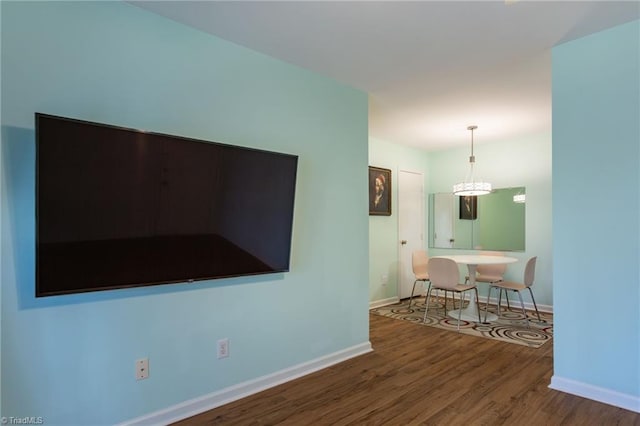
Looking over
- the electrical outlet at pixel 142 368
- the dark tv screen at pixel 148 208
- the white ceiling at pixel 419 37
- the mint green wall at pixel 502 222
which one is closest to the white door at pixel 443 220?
the mint green wall at pixel 502 222

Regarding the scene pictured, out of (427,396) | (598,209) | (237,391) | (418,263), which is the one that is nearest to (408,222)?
(418,263)

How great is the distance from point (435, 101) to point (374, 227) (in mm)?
2115

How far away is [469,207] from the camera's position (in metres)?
5.89

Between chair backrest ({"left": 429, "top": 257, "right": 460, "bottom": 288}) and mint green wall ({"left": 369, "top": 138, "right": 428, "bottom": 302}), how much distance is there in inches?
41.8

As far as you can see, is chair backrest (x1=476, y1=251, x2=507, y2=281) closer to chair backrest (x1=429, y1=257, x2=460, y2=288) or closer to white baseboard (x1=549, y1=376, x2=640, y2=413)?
chair backrest (x1=429, y1=257, x2=460, y2=288)

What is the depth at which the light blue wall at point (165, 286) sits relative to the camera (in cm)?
179

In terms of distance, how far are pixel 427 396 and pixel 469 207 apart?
3.96 metres

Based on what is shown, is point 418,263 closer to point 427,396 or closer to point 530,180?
point 530,180

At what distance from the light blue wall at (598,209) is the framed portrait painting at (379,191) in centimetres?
277

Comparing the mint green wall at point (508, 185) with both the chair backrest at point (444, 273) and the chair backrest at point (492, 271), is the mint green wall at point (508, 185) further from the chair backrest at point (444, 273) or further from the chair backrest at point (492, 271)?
the chair backrest at point (444, 273)

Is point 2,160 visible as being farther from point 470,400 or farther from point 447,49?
point 470,400

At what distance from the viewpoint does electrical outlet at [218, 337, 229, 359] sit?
2447 mm

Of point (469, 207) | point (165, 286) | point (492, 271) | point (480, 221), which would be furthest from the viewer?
point (469, 207)

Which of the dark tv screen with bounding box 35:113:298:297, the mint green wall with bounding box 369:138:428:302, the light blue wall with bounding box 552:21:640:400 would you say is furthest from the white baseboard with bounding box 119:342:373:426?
the mint green wall with bounding box 369:138:428:302
